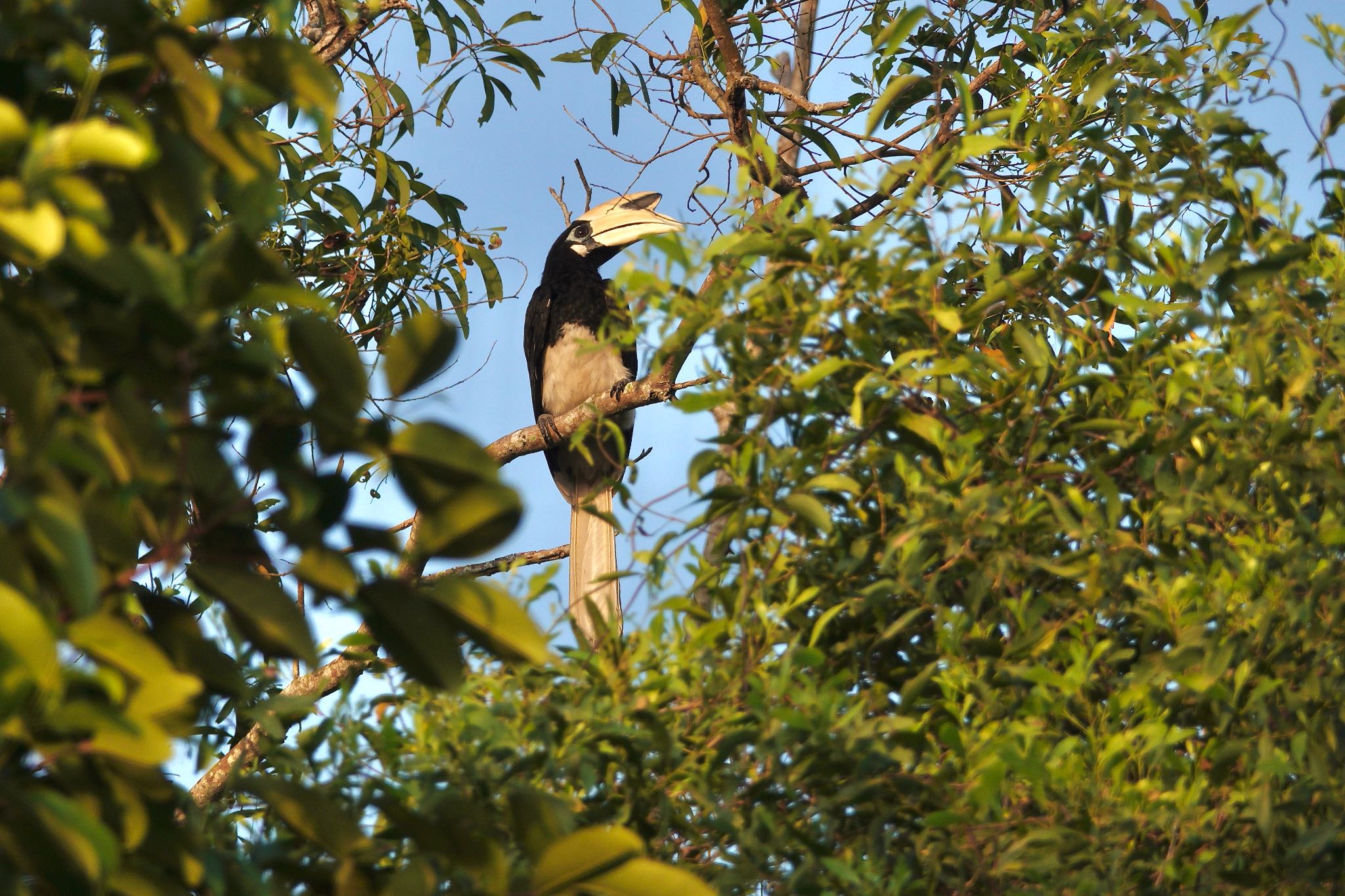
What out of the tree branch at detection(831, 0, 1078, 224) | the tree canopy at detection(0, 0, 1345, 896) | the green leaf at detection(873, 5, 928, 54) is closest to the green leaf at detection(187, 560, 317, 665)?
the tree canopy at detection(0, 0, 1345, 896)

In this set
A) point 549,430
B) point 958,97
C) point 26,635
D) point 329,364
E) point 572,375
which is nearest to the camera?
point 26,635

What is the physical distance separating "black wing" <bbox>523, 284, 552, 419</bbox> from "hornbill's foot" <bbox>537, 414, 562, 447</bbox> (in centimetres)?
77

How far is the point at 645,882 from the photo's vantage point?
891 mm

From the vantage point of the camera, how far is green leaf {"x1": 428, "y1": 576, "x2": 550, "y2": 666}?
0.91 meters

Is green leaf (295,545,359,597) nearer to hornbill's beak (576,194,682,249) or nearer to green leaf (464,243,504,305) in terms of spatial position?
green leaf (464,243,504,305)

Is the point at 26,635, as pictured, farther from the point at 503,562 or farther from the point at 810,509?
the point at 503,562

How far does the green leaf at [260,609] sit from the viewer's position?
88 centimetres

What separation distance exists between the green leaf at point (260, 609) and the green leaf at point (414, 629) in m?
0.05

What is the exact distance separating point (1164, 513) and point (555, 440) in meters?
3.29

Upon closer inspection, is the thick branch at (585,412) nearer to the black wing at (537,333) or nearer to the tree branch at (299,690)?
the tree branch at (299,690)

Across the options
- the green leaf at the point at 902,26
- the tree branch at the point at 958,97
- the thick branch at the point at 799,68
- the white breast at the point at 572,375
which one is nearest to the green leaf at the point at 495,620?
the green leaf at the point at 902,26

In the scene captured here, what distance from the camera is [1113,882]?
119cm

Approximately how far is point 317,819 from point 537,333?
4.73 m

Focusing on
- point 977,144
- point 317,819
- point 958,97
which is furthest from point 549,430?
point 317,819
